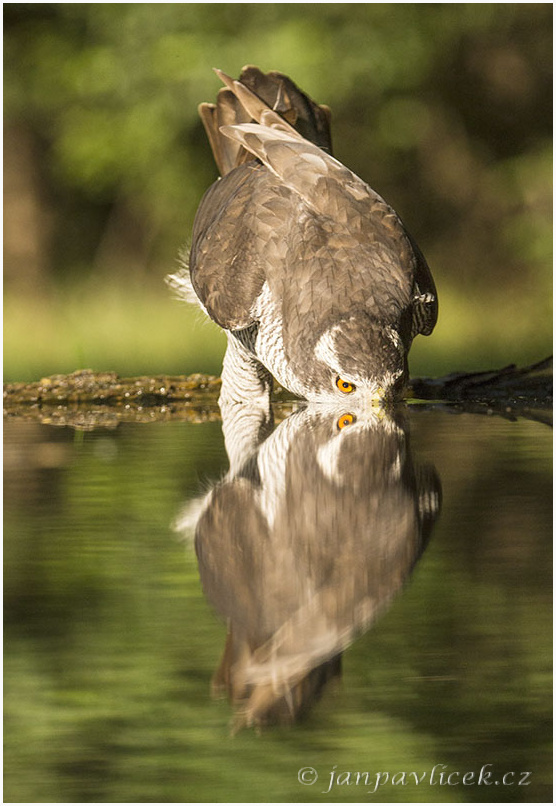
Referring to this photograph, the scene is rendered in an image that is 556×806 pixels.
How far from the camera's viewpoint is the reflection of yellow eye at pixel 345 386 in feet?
16.0

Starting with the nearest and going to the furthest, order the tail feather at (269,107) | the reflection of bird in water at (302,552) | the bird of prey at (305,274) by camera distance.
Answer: the reflection of bird in water at (302,552) → the bird of prey at (305,274) → the tail feather at (269,107)

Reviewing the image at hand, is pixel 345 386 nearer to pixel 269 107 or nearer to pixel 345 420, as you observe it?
pixel 345 420

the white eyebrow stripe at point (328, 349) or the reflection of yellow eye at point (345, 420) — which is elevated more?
the white eyebrow stripe at point (328, 349)

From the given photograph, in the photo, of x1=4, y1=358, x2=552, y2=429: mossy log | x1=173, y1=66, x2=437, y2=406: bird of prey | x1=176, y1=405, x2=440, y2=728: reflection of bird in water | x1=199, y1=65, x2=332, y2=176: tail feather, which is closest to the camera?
x1=176, y1=405, x2=440, y2=728: reflection of bird in water

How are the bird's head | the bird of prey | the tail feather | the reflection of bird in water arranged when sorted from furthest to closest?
the tail feather, the bird of prey, the bird's head, the reflection of bird in water

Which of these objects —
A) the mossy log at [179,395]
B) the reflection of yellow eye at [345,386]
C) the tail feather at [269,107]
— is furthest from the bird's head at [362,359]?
the tail feather at [269,107]

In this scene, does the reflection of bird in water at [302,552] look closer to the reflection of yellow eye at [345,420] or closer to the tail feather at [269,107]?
the reflection of yellow eye at [345,420]

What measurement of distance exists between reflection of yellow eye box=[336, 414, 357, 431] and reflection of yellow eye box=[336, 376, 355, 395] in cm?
10

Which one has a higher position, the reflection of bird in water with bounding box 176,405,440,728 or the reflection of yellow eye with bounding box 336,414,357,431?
the reflection of bird in water with bounding box 176,405,440,728

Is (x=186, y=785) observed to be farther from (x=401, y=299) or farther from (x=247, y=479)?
(x=401, y=299)

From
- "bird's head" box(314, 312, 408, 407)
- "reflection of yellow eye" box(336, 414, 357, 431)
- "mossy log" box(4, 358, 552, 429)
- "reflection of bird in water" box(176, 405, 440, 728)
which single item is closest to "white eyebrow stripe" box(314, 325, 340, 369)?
"bird's head" box(314, 312, 408, 407)

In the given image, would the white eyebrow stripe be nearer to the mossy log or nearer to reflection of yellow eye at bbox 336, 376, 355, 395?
reflection of yellow eye at bbox 336, 376, 355, 395

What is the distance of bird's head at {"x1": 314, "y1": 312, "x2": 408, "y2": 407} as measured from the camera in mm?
4711

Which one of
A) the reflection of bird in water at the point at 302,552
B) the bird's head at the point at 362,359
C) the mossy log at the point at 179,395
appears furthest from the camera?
the mossy log at the point at 179,395
